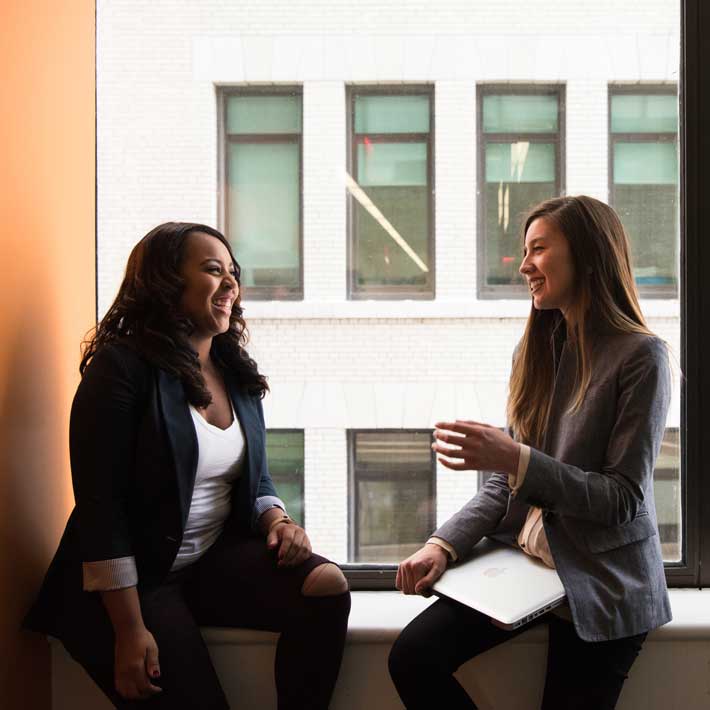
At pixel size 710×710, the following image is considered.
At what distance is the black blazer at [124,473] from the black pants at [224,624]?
85 mm

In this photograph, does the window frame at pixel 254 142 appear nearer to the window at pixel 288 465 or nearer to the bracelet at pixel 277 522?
the window at pixel 288 465

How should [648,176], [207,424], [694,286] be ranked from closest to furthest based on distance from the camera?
[207,424] < [694,286] < [648,176]

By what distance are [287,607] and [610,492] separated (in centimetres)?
77

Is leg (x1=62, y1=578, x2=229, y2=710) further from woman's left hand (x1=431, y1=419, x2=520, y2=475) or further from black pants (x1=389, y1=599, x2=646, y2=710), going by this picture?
woman's left hand (x1=431, y1=419, x2=520, y2=475)

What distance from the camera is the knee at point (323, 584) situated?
1.71 meters


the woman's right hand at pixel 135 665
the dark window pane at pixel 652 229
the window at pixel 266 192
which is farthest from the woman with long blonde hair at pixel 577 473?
the window at pixel 266 192

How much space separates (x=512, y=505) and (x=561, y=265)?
0.60 m

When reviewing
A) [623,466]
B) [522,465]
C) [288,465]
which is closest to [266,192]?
[288,465]

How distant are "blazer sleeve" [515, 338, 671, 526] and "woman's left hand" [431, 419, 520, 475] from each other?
46 millimetres

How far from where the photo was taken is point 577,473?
60.5 inches

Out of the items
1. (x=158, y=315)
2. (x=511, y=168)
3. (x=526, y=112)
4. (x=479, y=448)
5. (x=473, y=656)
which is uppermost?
(x=526, y=112)

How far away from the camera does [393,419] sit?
7.63 feet

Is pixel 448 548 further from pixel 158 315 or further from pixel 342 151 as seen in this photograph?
pixel 342 151

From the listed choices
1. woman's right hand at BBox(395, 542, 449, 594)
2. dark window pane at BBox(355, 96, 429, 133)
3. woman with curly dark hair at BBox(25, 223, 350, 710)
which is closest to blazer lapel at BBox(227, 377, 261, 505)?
woman with curly dark hair at BBox(25, 223, 350, 710)
